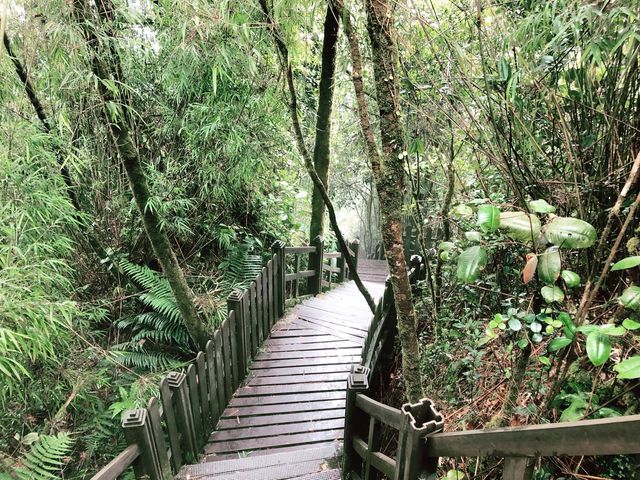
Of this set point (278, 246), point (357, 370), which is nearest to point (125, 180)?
point (278, 246)

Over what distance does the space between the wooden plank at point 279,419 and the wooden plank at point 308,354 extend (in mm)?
850

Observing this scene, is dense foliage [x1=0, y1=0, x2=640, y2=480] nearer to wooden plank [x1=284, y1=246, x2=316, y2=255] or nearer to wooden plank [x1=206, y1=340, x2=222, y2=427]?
wooden plank [x1=284, y1=246, x2=316, y2=255]

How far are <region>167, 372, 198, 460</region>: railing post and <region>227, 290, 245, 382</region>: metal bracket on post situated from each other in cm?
91

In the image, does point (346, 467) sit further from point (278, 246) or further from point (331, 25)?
point (331, 25)

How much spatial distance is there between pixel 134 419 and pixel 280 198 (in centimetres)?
464

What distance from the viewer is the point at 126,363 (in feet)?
13.3

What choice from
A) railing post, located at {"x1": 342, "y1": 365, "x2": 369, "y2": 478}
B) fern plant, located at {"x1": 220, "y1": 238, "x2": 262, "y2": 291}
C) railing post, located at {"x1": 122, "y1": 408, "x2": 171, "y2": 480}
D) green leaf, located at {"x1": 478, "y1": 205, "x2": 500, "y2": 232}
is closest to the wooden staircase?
railing post, located at {"x1": 342, "y1": 365, "x2": 369, "y2": 478}

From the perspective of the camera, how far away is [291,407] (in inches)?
149

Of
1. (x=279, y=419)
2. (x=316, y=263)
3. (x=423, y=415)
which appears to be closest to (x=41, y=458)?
(x=279, y=419)

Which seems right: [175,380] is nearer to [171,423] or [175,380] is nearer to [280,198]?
[171,423]

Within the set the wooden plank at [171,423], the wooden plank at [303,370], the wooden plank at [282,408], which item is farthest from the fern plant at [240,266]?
the wooden plank at [171,423]

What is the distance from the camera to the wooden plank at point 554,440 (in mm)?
896

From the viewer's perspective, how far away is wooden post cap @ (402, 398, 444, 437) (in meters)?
1.65

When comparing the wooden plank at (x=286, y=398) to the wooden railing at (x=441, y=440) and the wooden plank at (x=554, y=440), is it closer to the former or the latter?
the wooden railing at (x=441, y=440)
